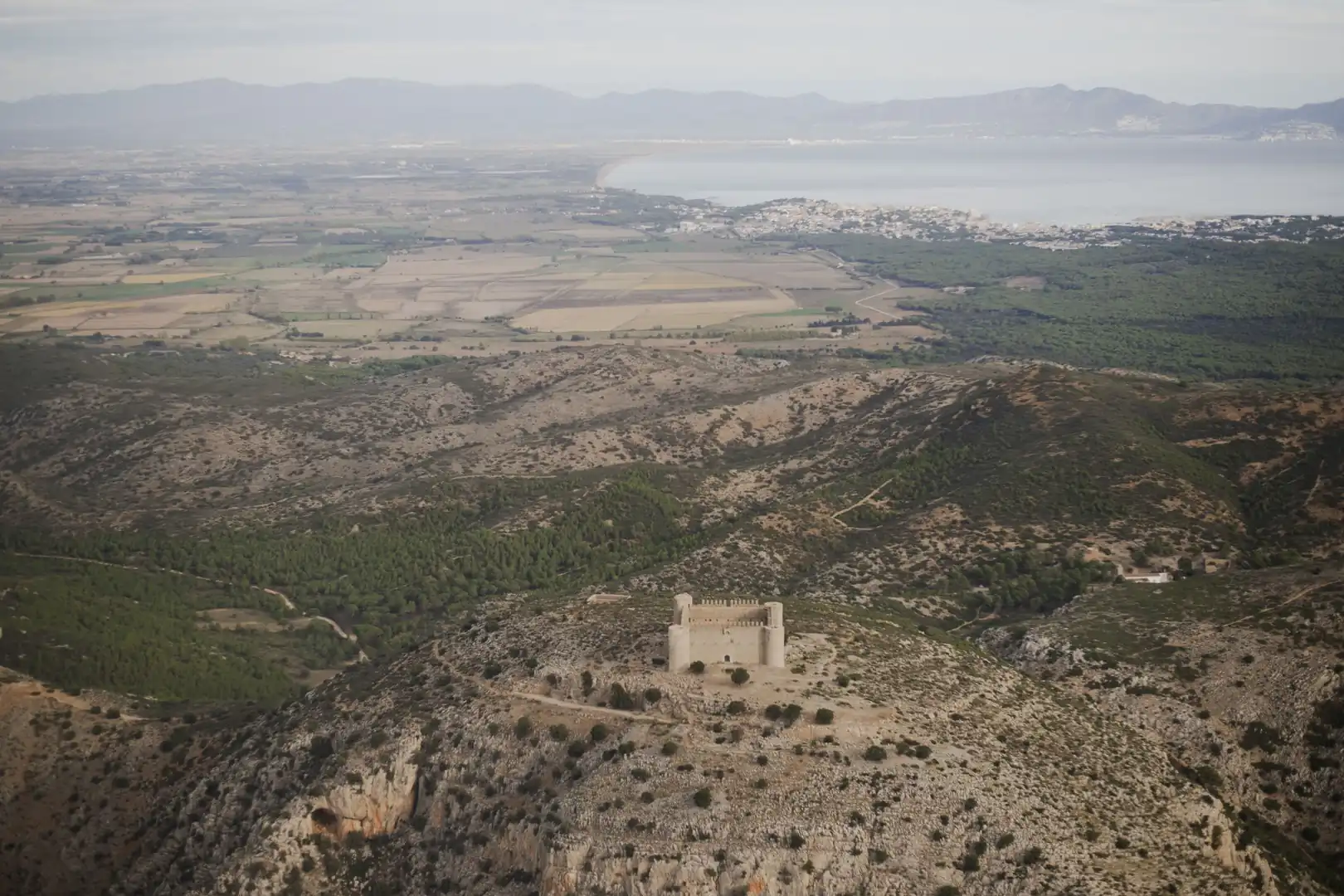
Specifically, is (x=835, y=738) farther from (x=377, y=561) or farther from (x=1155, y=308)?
(x=1155, y=308)

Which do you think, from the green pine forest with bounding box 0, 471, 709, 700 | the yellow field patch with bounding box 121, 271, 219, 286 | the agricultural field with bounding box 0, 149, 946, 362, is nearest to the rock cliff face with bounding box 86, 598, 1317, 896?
the green pine forest with bounding box 0, 471, 709, 700

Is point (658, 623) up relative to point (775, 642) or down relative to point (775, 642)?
down

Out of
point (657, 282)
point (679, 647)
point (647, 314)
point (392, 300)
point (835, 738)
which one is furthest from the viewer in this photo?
point (657, 282)

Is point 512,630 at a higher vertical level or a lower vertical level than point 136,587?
higher

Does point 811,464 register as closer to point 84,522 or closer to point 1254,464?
point 1254,464

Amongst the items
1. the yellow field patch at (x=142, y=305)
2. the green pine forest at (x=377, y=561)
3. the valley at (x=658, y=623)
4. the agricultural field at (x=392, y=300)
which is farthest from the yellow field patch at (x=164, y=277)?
the green pine forest at (x=377, y=561)

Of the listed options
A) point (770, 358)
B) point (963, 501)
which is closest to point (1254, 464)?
point (963, 501)

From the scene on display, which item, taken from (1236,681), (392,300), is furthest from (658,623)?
(392,300)
